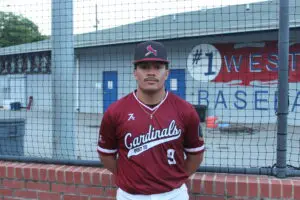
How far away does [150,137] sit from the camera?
2.54 meters

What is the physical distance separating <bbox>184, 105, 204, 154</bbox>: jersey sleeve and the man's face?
0.28 m

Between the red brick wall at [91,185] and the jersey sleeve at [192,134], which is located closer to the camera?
the jersey sleeve at [192,134]

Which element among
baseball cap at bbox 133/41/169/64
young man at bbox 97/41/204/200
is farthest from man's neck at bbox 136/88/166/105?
baseball cap at bbox 133/41/169/64

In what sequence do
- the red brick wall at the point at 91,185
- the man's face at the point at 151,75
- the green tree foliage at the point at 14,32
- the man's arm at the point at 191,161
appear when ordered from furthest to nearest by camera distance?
the green tree foliage at the point at 14,32 < the red brick wall at the point at 91,185 < the man's arm at the point at 191,161 < the man's face at the point at 151,75

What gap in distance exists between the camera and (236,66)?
1519cm

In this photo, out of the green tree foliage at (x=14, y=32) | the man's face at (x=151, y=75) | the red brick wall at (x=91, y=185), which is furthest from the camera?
the green tree foliage at (x=14, y=32)

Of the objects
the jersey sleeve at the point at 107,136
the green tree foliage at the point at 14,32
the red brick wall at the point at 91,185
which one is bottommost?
the red brick wall at the point at 91,185

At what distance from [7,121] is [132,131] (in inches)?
153

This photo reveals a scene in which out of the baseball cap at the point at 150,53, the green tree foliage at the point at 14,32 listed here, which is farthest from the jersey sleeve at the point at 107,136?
the green tree foliage at the point at 14,32

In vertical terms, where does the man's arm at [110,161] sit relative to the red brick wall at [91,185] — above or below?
above

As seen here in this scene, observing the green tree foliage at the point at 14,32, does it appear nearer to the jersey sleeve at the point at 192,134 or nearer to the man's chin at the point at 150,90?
the man's chin at the point at 150,90

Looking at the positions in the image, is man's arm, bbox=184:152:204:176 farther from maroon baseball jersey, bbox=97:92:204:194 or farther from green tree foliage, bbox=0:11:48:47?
green tree foliage, bbox=0:11:48:47

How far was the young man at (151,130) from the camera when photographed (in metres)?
2.54

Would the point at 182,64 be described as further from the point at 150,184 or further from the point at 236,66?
the point at 150,184
